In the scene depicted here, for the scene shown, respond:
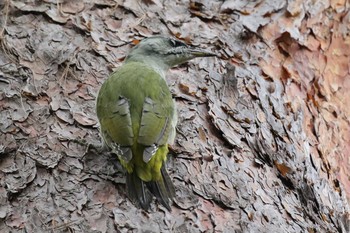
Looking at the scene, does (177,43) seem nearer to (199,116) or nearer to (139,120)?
(199,116)

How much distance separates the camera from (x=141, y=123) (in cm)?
394

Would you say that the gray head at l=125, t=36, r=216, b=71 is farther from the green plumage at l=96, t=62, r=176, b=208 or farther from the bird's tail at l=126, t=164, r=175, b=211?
the bird's tail at l=126, t=164, r=175, b=211

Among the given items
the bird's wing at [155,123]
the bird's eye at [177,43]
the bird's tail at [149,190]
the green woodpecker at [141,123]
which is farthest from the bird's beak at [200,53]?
the bird's tail at [149,190]

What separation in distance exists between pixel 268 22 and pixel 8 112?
2.17 metres

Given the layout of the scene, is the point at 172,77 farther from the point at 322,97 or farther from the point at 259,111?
the point at 322,97

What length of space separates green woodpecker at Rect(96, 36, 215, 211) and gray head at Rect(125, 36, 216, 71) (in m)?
0.01

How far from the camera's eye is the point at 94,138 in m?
4.09

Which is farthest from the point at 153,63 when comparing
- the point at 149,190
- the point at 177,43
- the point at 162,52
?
the point at 149,190

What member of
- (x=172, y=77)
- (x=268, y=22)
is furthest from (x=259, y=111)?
(x=268, y=22)

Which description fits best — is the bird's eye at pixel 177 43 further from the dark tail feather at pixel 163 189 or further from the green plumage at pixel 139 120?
the dark tail feather at pixel 163 189

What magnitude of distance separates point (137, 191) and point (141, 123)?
0.46m

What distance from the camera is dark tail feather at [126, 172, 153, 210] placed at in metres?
3.60

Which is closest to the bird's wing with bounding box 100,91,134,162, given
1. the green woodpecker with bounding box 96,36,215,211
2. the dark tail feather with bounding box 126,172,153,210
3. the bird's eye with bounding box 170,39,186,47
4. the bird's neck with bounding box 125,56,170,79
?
the green woodpecker with bounding box 96,36,215,211

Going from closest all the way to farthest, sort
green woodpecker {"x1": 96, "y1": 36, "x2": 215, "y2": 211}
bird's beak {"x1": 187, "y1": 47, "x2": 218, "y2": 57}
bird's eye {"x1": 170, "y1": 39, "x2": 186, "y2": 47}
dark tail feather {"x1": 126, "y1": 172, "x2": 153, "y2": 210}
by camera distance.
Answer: dark tail feather {"x1": 126, "y1": 172, "x2": 153, "y2": 210} < green woodpecker {"x1": 96, "y1": 36, "x2": 215, "y2": 211} < bird's beak {"x1": 187, "y1": 47, "x2": 218, "y2": 57} < bird's eye {"x1": 170, "y1": 39, "x2": 186, "y2": 47}
